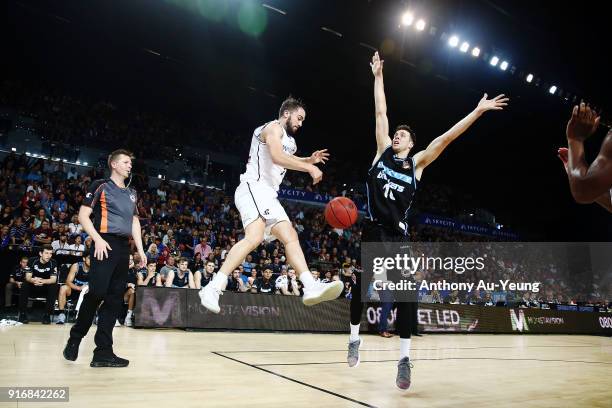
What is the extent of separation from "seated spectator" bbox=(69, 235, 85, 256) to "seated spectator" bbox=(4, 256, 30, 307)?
5.10ft

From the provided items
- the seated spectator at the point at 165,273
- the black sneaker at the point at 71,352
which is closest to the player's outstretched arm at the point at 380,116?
the black sneaker at the point at 71,352

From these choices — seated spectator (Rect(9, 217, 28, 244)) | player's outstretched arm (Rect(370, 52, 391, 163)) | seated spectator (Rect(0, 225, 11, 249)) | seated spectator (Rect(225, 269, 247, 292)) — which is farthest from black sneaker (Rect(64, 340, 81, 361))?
seated spectator (Rect(9, 217, 28, 244))

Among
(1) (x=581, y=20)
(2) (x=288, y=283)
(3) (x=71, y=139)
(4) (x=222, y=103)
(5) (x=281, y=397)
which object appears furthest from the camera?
(4) (x=222, y=103)

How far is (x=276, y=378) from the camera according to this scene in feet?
12.0

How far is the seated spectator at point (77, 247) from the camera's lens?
33.7 ft

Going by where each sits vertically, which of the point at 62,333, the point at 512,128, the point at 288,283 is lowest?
the point at 62,333

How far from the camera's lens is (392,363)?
205 inches

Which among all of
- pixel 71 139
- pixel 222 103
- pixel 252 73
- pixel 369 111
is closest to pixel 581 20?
pixel 369 111

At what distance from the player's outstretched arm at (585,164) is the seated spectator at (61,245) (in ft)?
34.7

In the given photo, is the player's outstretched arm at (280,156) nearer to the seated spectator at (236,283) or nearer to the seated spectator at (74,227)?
the seated spectator at (236,283)

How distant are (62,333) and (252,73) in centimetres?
1511

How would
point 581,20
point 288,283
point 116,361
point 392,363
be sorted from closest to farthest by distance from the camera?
point 116,361 → point 392,363 → point 288,283 → point 581,20

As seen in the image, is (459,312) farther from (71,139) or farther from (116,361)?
(71,139)

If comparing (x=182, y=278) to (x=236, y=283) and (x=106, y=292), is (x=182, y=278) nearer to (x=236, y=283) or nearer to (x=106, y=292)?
(x=236, y=283)
